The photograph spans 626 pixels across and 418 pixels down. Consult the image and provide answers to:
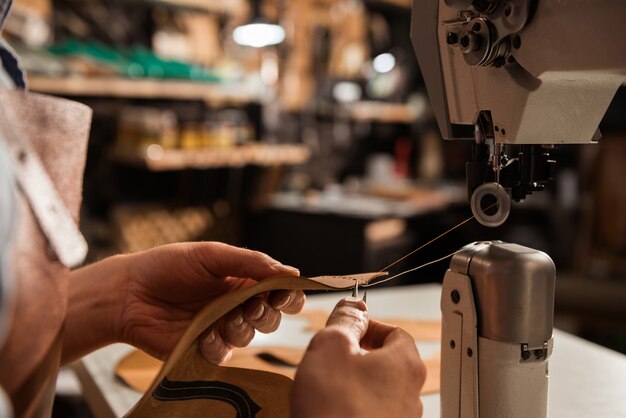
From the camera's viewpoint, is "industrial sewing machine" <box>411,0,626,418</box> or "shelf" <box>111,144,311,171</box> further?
"shelf" <box>111,144,311,171</box>

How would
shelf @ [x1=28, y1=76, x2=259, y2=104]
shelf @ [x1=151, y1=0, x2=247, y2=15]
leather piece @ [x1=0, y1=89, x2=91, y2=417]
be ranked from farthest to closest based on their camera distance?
shelf @ [x1=151, y1=0, x2=247, y2=15], shelf @ [x1=28, y1=76, x2=259, y2=104], leather piece @ [x1=0, y1=89, x2=91, y2=417]

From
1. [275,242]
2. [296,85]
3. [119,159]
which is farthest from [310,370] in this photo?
[296,85]

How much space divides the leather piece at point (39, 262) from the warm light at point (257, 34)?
284 centimetres

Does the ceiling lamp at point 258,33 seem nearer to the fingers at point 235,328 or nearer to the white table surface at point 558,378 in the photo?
the white table surface at point 558,378

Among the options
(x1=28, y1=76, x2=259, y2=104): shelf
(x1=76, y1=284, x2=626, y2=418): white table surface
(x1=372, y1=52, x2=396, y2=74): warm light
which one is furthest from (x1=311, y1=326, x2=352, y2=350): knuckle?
(x1=372, y1=52, x2=396, y2=74): warm light

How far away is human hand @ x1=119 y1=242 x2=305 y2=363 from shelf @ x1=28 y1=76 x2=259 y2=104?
1991 mm

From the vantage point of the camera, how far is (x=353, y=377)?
612 mm

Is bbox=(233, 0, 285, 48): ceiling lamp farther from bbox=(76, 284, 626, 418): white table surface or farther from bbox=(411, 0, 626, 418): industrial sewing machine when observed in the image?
bbox=(411, 0, 626, 418): industrial sewing machine

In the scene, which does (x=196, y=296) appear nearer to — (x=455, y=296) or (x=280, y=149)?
(x=455, y=296)

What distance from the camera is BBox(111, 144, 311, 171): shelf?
3061mm

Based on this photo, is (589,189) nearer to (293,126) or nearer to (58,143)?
(293,126)

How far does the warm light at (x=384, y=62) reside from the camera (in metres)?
4.78

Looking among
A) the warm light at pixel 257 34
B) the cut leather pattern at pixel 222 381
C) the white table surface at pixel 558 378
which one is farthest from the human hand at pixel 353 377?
the warm light at pixel 257 34

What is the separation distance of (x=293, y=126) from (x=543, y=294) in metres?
3.87
